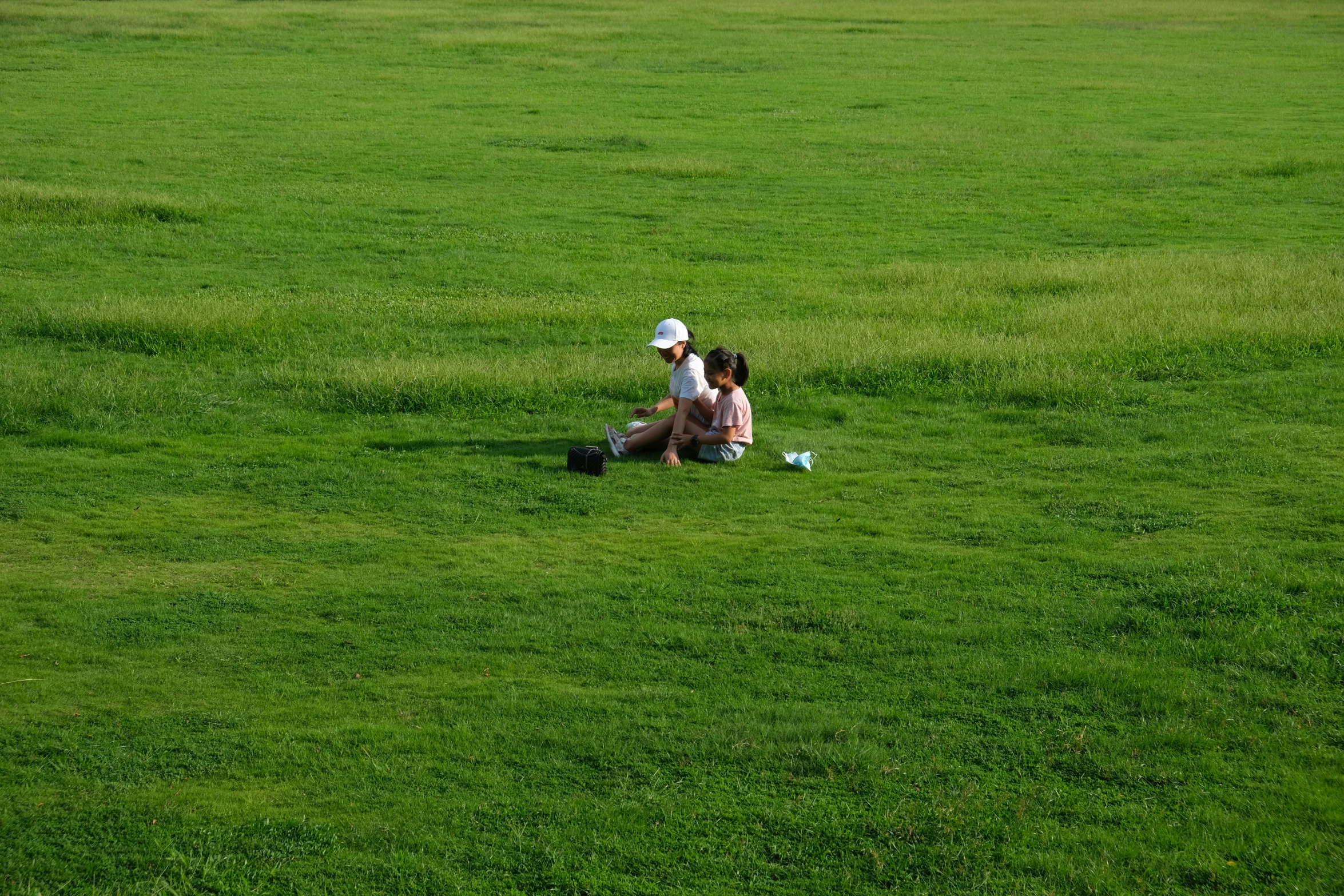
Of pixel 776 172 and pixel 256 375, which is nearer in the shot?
pixel 256 375

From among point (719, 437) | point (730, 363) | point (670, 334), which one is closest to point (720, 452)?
point (719, 437)

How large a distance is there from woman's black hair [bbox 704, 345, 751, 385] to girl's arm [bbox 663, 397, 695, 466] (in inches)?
17.0

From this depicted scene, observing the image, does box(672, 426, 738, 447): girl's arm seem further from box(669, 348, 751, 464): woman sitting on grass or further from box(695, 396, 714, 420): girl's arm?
box(695, 396, 714, 420): girl's arm

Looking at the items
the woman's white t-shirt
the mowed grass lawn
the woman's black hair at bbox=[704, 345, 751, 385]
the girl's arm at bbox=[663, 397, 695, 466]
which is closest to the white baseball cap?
the woman's white t-shirt

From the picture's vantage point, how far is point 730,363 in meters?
12.5

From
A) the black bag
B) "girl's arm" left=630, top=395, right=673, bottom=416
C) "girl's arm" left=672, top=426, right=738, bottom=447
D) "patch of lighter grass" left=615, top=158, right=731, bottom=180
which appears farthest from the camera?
"patch of lighter grass" left=615, top=158, right=731, bottom=180

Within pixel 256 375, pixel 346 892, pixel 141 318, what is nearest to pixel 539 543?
pixel 346 892

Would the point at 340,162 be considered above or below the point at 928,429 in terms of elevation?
above

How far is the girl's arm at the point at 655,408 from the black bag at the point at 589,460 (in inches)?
36.2

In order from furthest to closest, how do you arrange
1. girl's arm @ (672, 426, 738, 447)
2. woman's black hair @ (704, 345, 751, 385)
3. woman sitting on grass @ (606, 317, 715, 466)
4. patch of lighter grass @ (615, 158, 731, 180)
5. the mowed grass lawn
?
patch of lighter grass @ (615, 158, 731, 180), woman sitting on grass @ (606, 317, 715, 466), girl's arm @ (672, 426, 738, 447), woman's black hair @ (704, 345, 751, 385), the mowed grass lawn

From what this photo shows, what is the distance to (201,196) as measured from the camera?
25.8 meters

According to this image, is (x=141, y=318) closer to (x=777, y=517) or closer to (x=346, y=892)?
(x=777, y=517)

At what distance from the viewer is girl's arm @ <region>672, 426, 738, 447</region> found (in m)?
12.5

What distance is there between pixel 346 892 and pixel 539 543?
445 centimetres
